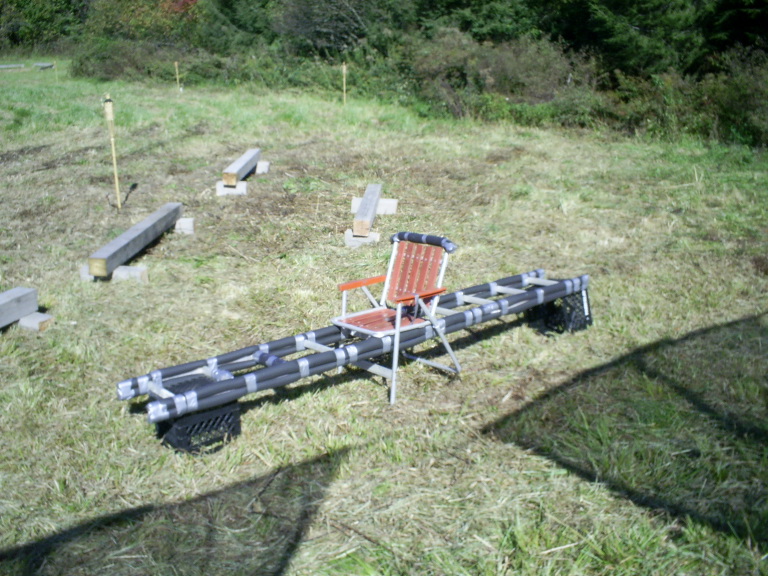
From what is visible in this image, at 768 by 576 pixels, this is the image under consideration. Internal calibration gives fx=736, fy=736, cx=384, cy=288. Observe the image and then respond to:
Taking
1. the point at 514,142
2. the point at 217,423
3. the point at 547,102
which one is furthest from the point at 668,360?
the point at 547,102

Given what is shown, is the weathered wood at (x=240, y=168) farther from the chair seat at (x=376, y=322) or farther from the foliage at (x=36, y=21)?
the foliage at (x=36, y=21)

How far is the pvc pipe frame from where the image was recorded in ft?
12.4

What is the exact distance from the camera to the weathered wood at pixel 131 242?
20.9 feet

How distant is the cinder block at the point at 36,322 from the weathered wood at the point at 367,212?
333 centimetres

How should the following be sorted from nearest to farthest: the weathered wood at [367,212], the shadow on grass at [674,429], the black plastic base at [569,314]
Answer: the shadow on grass at [674,429]
the black plastic base at [569,314]
the weathered wood at [367,212]

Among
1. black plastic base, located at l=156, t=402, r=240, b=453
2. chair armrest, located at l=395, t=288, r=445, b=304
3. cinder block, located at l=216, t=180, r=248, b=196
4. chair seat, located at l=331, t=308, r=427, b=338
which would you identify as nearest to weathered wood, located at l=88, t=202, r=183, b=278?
cinder block, located at l=216, t=180, r=248, b=196

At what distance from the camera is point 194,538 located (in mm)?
3354

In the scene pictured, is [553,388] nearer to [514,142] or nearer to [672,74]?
[514,142]

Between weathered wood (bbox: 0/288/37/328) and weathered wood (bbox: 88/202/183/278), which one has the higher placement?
weathered wood (bbox: 0/288/37/328)

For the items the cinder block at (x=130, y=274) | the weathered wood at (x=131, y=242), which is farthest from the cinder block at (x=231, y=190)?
the cinder block at (x=130, y=274)

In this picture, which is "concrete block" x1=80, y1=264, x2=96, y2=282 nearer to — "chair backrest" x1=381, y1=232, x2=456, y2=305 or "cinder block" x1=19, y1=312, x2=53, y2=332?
"cinder block" x1=19, y1=312, x2=53, y2=332

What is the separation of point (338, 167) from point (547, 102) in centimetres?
641

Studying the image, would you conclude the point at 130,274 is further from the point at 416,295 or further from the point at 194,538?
the point at 194,538

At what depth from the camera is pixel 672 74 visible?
48.7 ft
